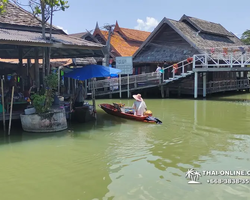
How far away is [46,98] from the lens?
29.4 ft

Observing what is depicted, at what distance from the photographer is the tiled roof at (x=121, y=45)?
23737 mm

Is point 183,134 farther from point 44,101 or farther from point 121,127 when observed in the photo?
point 44,101

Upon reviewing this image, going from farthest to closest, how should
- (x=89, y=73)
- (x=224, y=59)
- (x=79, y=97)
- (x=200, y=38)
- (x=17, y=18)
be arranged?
(x=200, y=38)
(x=224, y=59)
(x=17, y=18)
(x=79, y=97)
(x=89, y=73)

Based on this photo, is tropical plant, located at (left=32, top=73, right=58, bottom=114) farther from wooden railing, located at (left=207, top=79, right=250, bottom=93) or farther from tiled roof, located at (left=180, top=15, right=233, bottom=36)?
tiled roof, located at (left=180, top=15, right=233, bottom=36)

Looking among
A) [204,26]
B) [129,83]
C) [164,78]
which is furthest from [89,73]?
[204,26]

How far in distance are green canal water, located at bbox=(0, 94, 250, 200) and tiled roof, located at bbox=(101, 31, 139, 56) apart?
570 inches

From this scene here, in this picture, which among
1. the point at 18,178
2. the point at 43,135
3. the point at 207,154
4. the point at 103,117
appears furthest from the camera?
the point at 103,117

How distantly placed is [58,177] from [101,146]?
87.6 inches

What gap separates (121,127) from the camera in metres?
9.92

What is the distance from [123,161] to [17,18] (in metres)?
9.19

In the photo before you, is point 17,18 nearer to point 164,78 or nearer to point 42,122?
point 42,122

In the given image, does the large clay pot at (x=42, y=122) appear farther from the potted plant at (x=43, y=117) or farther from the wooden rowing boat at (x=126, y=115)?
the wooden rowing boat at (x=126, y=115)

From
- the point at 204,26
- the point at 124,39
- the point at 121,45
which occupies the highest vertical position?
the point at 204,26

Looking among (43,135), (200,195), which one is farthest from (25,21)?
(200,195)
